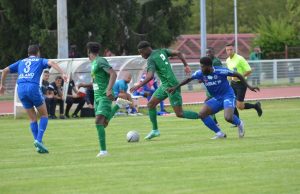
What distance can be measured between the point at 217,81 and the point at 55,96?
11696mm

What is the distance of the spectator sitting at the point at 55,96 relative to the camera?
28.9 metres

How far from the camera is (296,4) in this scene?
6569 centimetres

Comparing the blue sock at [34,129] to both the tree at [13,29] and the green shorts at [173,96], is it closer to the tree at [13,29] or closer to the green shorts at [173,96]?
the green shorts at [173,96]

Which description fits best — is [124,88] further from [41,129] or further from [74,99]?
[41,129]

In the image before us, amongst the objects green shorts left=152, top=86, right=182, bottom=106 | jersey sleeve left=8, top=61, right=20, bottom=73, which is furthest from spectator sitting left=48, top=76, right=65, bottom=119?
jersey sleeve left=8, top=61, right=20, bottom=73

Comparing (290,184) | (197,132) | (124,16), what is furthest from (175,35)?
(290,184)

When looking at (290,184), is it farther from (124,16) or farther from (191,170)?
(124,16)

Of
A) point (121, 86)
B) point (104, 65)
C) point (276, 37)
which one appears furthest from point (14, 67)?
point (276, 37)

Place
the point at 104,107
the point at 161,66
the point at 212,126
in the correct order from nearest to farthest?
the point at 104,107
the point at 212,126
the point at 161,66

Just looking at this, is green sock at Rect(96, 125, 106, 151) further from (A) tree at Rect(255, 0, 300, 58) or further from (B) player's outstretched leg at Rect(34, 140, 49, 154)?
(A) tree at Rect(255, 0, 300, 58)

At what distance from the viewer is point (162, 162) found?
14.4 m

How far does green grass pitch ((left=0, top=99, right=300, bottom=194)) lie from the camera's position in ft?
38.9

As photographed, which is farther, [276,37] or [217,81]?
[276,37]

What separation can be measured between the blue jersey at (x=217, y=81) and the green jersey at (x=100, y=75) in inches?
97.5
